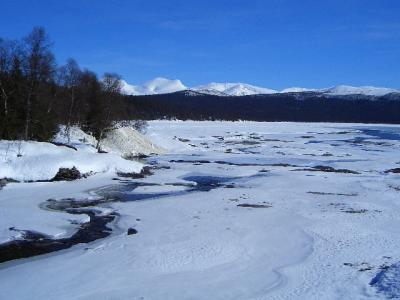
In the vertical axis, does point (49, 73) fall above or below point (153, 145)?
above

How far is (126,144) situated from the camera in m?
55.6

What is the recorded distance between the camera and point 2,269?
14617mm

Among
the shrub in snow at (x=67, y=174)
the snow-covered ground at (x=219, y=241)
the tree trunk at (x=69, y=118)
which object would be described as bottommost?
the snow-covered ground at (x=219, y=241)

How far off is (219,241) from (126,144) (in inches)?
1513

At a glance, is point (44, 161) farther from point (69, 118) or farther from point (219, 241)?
point (219, 241)

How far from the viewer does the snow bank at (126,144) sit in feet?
176

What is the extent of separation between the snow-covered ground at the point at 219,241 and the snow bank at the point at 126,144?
61.9 ft

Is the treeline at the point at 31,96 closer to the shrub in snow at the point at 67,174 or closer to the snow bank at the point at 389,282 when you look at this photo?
the shrub in snow at the point at 67,174

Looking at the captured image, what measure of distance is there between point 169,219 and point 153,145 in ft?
128

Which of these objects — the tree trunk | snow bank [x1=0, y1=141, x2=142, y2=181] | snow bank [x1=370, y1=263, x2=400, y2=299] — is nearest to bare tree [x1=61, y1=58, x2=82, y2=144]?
the tree trunk

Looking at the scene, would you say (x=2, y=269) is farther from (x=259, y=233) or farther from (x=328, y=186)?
(x=328, y=186)

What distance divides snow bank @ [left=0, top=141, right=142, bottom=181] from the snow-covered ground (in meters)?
1.55

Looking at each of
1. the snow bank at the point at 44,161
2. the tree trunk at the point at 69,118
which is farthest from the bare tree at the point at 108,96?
the snow bank at the point at 44,161

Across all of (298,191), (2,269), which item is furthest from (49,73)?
(2,269)
